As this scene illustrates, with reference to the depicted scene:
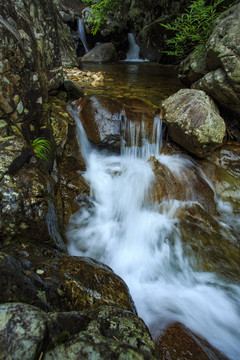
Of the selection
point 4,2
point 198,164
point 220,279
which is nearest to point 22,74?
point 4,2

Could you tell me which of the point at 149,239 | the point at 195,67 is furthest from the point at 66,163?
the point at 195,67

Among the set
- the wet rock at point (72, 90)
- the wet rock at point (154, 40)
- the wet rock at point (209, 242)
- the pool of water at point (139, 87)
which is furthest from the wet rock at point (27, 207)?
the wet rock at point (154, 40)

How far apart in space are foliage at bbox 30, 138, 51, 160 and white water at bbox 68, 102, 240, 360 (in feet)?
3.76

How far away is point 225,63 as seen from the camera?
410 cm

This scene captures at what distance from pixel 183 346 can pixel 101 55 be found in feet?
45.7

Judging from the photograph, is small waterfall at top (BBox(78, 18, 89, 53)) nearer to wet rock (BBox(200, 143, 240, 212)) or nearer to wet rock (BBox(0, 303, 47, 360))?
wet rock (BBox(200, 143, 240, 212))

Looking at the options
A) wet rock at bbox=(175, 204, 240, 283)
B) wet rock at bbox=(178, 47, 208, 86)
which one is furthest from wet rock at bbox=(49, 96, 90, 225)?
wet rock at bbox=(178, 47, 208, 86)

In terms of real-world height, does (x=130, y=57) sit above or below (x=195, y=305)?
above

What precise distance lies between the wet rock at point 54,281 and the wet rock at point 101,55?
12.6 metres

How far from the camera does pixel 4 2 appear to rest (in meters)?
2.61

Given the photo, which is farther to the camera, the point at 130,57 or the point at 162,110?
the point at 130,57

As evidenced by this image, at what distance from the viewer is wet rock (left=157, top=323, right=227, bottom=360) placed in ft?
5.89

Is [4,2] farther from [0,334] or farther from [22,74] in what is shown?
[0,334]

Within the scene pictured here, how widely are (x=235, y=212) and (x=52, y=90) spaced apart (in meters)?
4.76
